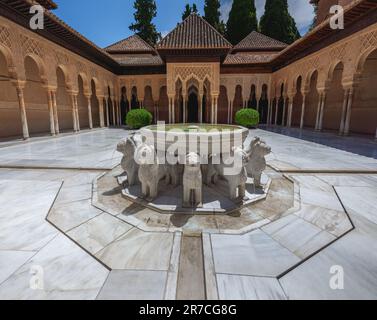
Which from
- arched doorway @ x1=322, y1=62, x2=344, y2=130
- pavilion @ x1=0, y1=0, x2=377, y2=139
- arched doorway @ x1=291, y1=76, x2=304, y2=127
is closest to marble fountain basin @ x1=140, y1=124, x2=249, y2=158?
pavilion @ x1=0, y1=0, x2=377, y2=139

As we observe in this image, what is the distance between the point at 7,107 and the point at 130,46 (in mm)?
14298

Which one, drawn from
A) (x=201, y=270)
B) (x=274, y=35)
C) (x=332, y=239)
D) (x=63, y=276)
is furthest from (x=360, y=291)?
(x=274, y=35)

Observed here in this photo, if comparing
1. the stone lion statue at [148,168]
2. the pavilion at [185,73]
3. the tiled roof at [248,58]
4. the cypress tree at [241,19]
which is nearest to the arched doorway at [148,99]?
the pavilion at [185,73]

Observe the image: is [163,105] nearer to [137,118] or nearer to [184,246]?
[137,118]

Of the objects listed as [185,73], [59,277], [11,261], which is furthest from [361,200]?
[185,73]

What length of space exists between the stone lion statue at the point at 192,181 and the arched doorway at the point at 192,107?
1883 cm

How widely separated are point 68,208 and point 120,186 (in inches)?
39.4

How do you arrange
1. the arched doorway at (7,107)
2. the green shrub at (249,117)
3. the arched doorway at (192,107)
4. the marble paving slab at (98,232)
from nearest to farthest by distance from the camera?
the marble paving slab at (98,232)
the arched doorway at (7,107)
the green shrub at (249,117)
the arched doorway at (192,107)

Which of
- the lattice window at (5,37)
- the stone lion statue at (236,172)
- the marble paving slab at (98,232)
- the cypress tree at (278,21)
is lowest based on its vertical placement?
the marble paving slab at (98,232)

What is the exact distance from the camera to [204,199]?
3145 mm

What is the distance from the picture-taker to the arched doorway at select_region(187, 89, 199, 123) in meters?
21.3

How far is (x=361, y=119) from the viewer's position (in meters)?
12.2

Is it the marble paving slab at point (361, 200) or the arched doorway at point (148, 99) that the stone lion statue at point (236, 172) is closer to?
the marble paving slab at point (361, 200)

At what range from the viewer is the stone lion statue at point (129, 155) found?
3559mm
